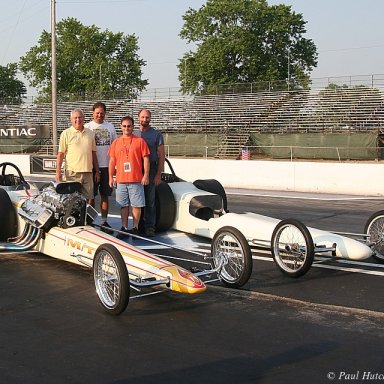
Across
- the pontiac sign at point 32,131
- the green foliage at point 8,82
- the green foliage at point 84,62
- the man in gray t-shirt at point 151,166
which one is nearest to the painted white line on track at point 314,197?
the man in gray t-shirt at point 151,166

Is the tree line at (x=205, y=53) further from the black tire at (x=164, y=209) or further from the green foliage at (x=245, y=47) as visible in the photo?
the black tire at (x=164, y=209)

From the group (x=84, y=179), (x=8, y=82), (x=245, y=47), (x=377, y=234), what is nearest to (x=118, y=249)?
(x=84, y=179)

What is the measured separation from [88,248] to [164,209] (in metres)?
2.44

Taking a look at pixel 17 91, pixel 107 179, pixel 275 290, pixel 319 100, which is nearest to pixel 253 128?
pixel 319 100

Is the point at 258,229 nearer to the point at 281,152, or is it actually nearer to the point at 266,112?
the point at 281,152

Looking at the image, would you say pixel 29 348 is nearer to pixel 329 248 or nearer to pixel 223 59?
pixel 329 248

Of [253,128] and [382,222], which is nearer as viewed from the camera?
[382,222]

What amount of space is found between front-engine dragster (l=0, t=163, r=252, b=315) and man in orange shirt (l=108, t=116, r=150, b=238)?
88cm

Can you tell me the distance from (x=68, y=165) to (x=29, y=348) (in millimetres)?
4174

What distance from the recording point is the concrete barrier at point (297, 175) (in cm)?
1778

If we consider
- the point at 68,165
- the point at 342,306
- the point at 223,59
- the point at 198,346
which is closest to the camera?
the point at 198,346

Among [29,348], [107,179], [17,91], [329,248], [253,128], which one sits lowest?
[29,348]

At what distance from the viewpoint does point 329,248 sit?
22.7ft

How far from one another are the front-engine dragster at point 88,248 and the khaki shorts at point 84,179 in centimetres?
56
